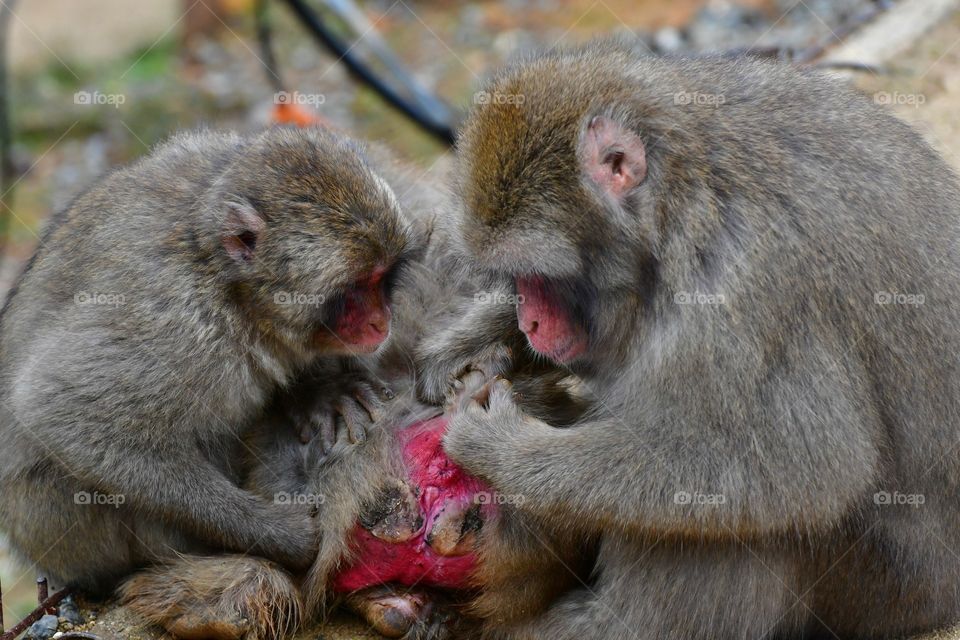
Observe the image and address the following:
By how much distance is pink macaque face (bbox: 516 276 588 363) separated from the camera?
3.89 m

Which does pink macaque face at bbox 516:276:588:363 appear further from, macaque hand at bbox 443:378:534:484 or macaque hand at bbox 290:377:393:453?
macaque hand at bbox 290:377:393:453

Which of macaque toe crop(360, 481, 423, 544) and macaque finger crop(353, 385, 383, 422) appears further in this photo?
macaque finger crop(353, 385, 383, 422)

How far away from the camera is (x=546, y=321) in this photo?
3908 millimetres

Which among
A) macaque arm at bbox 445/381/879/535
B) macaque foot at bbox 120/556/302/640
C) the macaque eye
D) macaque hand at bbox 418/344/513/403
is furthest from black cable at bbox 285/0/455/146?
macaque arm at bbox 445/381/879/535

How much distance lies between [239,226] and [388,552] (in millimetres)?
1294

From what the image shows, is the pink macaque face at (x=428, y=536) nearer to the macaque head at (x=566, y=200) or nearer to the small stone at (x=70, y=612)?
the macaque head at (x=566, y=200)

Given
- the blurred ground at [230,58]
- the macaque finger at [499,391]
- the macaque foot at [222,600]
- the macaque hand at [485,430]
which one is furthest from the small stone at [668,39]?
the macaque foot at [222,600]

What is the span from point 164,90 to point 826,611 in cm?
1105

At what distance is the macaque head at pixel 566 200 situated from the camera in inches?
144

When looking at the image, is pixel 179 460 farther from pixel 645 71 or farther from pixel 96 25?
pixel 96 25

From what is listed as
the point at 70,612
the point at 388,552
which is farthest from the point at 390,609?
the point at 70,612

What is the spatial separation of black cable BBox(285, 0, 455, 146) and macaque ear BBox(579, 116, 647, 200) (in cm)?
529

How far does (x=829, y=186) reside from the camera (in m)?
3.70

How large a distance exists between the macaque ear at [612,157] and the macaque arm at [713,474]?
2.46ft
